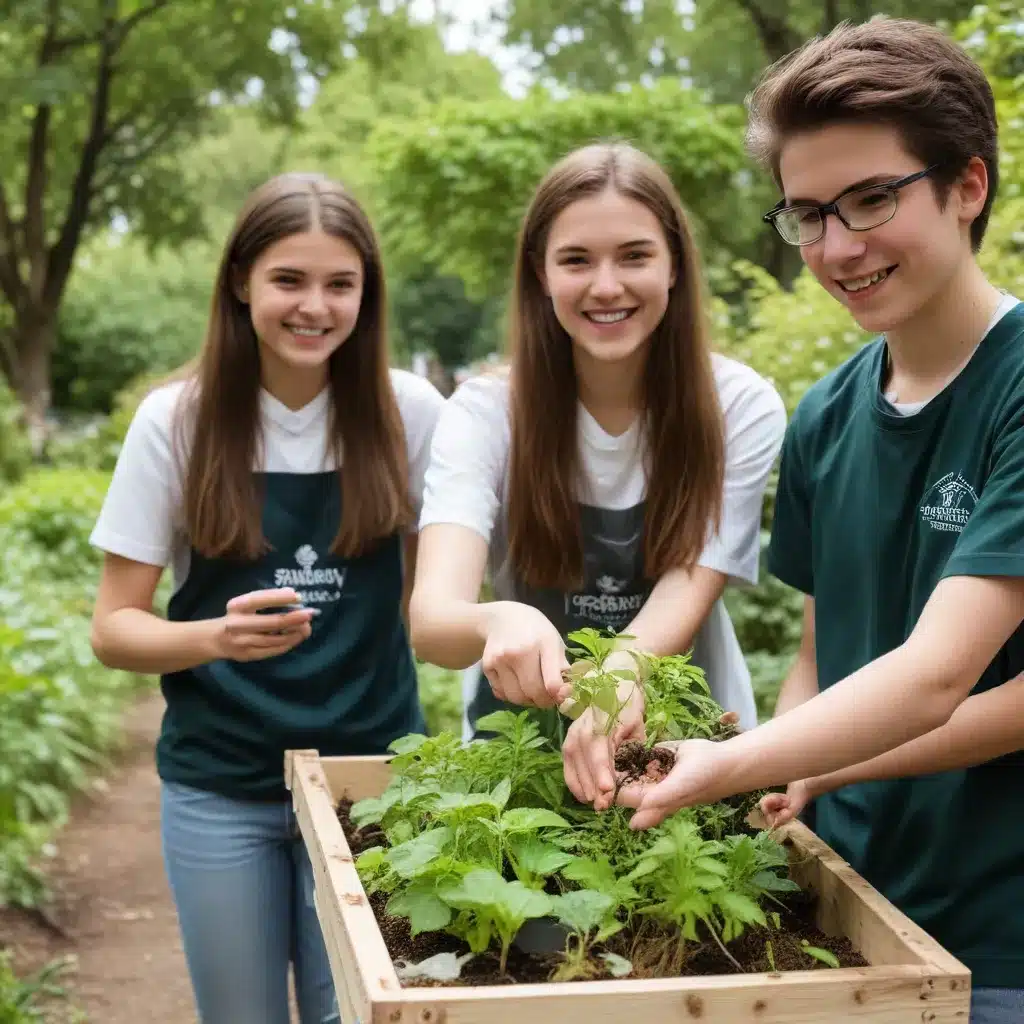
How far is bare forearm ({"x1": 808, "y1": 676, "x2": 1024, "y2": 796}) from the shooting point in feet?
5.26

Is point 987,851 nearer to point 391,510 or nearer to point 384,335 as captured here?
point 391,510

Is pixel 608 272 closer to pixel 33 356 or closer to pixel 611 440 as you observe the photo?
pixel 611 440

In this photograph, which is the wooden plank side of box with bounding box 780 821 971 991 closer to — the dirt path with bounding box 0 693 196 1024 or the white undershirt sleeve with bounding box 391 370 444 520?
the white undershirt sleeve with bounding box 391 370 444 520

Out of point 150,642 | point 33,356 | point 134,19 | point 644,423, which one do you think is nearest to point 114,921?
point 150,642

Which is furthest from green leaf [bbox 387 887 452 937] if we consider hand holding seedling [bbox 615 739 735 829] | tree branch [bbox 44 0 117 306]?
tree branch [bbox 44 0 117 306]

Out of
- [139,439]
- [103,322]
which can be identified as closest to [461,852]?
[139,439]

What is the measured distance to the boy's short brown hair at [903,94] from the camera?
1.63 meters

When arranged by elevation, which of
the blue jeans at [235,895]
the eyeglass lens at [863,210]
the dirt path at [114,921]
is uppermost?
the eyeglass lens at [863,210]

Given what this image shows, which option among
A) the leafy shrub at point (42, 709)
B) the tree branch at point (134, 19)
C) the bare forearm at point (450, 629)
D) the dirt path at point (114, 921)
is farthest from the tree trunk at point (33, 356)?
the bare forearm at point (450, 629)

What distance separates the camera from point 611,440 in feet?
7.90

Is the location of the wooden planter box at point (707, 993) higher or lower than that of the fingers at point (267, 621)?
lower

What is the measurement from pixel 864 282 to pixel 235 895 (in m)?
1.73

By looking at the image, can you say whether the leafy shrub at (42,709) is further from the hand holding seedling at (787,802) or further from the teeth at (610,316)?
the hand holding seedling at (787,802)

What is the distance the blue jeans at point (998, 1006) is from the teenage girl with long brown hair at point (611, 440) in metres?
0.72
